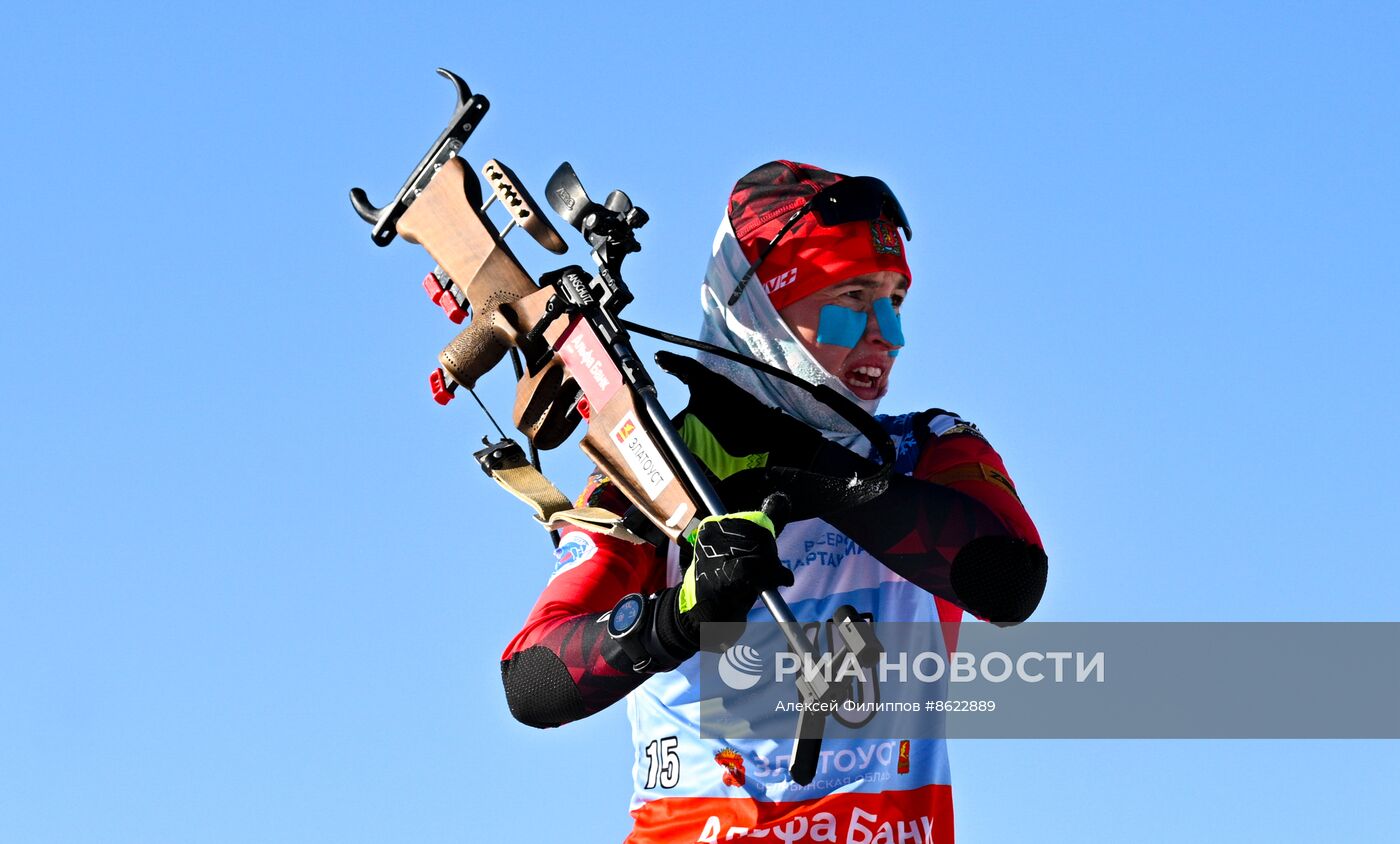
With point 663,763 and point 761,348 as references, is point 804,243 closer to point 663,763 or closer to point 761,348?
point 761,348

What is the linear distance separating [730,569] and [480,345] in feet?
6.06

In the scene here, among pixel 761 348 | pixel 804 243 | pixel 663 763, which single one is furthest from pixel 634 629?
pixel 804 243

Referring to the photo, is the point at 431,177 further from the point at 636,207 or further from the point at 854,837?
the point at 854,837

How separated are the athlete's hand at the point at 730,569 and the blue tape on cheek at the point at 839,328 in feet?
5.56

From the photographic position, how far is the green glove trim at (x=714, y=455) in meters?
7.76

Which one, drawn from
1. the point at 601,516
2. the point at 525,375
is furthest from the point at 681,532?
the point at 525,375

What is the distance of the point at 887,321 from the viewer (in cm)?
805

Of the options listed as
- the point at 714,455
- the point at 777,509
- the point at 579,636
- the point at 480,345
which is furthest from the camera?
the point at 714,455

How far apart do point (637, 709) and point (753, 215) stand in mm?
2293

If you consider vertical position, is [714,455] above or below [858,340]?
below

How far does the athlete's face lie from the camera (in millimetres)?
8055

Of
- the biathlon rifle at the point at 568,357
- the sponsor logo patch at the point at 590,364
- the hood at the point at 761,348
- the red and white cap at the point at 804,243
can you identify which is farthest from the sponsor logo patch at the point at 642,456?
the red and white cap at the point at 804,243

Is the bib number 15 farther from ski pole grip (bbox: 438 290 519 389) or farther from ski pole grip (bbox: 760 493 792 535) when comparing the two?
ski pole grip (bbox: 438 290 519 389)

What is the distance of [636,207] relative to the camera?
7270 millimetres
